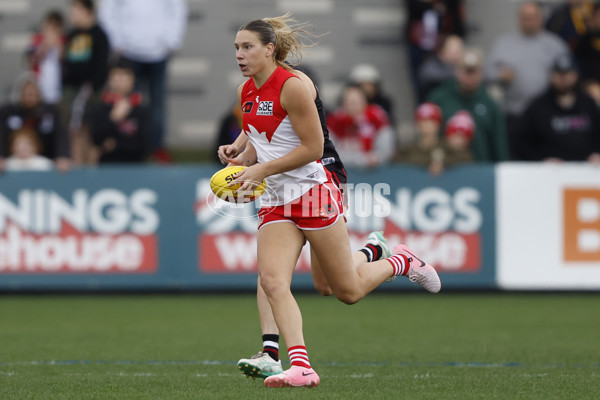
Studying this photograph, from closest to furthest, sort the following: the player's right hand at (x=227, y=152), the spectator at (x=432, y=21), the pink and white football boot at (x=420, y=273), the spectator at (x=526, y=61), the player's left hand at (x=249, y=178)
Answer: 1. the player's left hand at (x=249, y=178)
2. the player's right hand at (x=227, y=152)
3. the pink and white football boot at (x=420, y=273)
4. the spectator at (x=526, y=61)
5. the spectator at (x=432, y=21)

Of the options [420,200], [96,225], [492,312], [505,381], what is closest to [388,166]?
[420,200]

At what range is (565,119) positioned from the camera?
13.3 metres

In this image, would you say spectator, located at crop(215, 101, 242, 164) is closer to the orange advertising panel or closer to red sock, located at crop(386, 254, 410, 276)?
the orange advertising panel

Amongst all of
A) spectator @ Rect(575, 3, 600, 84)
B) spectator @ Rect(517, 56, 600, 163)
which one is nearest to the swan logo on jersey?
spectator @ Rect(517, 56, 600, 163)

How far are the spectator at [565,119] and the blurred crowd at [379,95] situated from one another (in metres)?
0.01

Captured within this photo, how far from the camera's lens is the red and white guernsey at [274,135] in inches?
257

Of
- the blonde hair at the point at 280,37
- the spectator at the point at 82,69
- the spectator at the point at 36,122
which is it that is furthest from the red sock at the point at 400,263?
the spectator at the point at 82,69

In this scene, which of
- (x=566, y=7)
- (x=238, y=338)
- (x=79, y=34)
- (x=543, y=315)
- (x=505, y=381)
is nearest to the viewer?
(x=505, y=381)

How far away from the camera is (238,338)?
939 centimetres

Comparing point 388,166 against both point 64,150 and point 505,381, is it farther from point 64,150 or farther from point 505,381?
point 505,381

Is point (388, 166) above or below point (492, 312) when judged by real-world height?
above

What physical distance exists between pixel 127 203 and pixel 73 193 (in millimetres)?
619

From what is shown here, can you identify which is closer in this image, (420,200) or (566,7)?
(420,200)

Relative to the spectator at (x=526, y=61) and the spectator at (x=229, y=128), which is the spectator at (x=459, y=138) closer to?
the spectator at (x=526, y=61)
